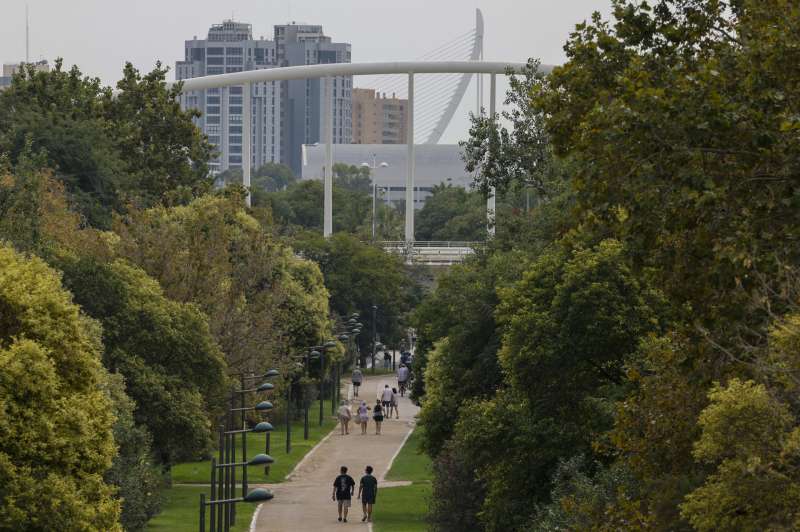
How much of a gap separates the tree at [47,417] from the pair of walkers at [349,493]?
547 inches

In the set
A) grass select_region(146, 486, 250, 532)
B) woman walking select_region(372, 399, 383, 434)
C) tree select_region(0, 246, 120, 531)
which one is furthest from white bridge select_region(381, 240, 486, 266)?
tree select_region(0, 246, 120, 531)

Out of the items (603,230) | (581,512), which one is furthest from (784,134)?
(581,512)

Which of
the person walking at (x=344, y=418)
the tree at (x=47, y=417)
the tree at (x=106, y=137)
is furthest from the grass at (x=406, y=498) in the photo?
the tree at (x=47, y=417)

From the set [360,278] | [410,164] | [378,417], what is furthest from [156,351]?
[410,164]

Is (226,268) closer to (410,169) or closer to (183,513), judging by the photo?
(183,513)

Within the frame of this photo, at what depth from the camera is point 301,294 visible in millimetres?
58625

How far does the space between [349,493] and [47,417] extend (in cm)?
1570

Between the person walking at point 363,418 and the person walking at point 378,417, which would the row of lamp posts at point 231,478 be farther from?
the person walking at point 363,418

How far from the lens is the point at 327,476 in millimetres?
45375

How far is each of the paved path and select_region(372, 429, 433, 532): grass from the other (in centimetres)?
36

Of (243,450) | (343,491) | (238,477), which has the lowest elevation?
(238,477)

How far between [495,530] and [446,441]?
6909mm

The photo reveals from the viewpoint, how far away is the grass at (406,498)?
3725cm

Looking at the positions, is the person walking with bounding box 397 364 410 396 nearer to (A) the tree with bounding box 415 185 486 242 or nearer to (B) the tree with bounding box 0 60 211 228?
(B) the tree with bounding box 0 60 211 228
